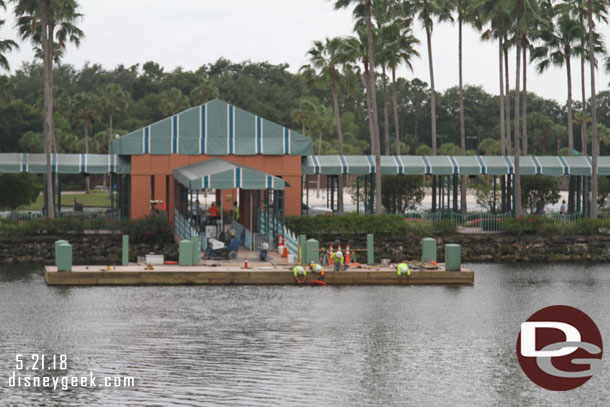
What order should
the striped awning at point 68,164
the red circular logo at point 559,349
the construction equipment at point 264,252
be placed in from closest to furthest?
1. the red circular logo at point 559,349
2. the construction equipment at point 264,252
3. the striped awning at point 68,164

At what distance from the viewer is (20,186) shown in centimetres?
5697

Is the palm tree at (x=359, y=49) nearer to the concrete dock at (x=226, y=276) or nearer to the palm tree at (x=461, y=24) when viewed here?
the palm tree at (x=461, y=24)

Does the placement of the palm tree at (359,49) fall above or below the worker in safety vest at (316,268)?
above

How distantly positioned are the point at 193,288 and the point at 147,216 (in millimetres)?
12334

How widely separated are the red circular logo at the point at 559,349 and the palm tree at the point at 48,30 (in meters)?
28.2

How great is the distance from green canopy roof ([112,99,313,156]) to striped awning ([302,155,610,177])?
8.86 ft

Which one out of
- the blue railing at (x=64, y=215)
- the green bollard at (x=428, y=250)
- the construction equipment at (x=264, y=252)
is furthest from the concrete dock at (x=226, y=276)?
the blue railing at (x=64, y=215)

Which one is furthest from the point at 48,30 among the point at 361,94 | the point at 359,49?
the point at 361,94

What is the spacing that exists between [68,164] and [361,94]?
356 ft

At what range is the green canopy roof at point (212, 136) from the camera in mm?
49188

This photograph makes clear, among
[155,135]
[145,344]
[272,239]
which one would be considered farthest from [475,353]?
[155,135]

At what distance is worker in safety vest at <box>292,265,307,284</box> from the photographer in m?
34.5

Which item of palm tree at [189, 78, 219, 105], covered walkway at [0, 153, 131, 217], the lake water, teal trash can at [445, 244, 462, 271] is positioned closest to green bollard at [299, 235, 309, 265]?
the lake water

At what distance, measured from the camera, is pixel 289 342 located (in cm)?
2450
